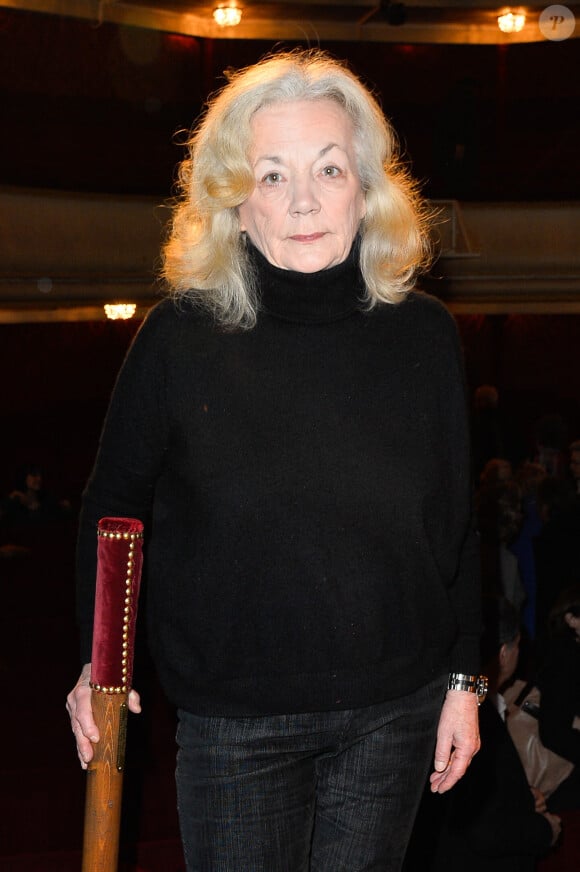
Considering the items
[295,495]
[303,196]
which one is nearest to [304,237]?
[303,196]

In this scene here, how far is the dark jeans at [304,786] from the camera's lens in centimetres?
166

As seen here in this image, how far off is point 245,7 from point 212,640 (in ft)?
36.3

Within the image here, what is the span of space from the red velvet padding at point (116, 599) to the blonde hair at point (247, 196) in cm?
36

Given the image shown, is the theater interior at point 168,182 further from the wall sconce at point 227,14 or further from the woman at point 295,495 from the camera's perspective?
the woman at point 295,495

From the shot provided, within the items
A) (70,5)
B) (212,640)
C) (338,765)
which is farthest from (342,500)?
(70,5)

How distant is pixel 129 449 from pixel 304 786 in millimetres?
566

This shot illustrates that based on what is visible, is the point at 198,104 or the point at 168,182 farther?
the point at 198,104

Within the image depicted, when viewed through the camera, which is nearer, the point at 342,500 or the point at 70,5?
the point at 342,500

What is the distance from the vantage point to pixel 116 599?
168 centimetres

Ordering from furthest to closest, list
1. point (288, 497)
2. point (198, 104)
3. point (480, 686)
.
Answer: point (198, 104) → point (480, 686) → point (288, 497)

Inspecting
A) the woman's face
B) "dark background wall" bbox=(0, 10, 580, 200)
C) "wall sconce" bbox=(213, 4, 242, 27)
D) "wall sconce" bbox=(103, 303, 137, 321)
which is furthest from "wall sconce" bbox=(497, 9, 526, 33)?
the woman's face

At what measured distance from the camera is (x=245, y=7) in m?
11.7

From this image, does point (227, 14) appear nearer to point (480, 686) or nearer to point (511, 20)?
point (511, 20)

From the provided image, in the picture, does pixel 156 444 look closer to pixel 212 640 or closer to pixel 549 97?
pixel 212 640
